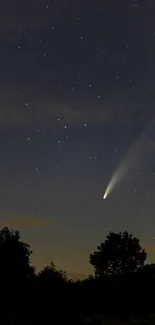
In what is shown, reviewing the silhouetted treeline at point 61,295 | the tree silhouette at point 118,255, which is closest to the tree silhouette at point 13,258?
the silhouetted treeline at point 61,295

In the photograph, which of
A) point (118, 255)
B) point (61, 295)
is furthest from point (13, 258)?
point (118, 255)

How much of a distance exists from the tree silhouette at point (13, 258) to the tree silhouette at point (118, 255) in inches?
1745

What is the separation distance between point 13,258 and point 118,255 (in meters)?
55.9

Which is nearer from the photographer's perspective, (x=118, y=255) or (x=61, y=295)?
(x=61, y=295)

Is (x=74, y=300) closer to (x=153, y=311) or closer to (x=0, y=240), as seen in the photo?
(x=153, y=311)

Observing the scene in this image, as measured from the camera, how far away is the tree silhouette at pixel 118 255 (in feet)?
366

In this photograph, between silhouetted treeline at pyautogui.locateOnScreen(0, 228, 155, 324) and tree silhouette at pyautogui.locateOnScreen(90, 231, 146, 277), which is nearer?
silhouetted treeline at pyautogui.locateOnScreen(0, 228, 155, 324)

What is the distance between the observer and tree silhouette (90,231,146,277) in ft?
366

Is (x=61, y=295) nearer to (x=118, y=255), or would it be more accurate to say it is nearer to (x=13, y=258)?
(x=13, y=258)

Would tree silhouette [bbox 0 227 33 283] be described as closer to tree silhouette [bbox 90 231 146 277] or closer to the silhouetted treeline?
the silhouetted treeline

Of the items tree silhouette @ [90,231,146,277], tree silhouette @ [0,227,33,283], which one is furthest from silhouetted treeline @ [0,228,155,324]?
tree silhouette @ [90,231,146,277]

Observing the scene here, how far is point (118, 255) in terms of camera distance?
369ft

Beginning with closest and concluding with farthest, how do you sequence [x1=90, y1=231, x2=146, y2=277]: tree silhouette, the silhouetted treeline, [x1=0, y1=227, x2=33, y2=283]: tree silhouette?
1. the silhouetted treeline
2. [x1=0, y1=227, x2=33, y2=283]: tree silhouette
3. [x1=90, y1=231, x2=146, y2=277]: tree silhouette

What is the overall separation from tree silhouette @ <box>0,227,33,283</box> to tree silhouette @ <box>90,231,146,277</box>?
44311 millimetres
